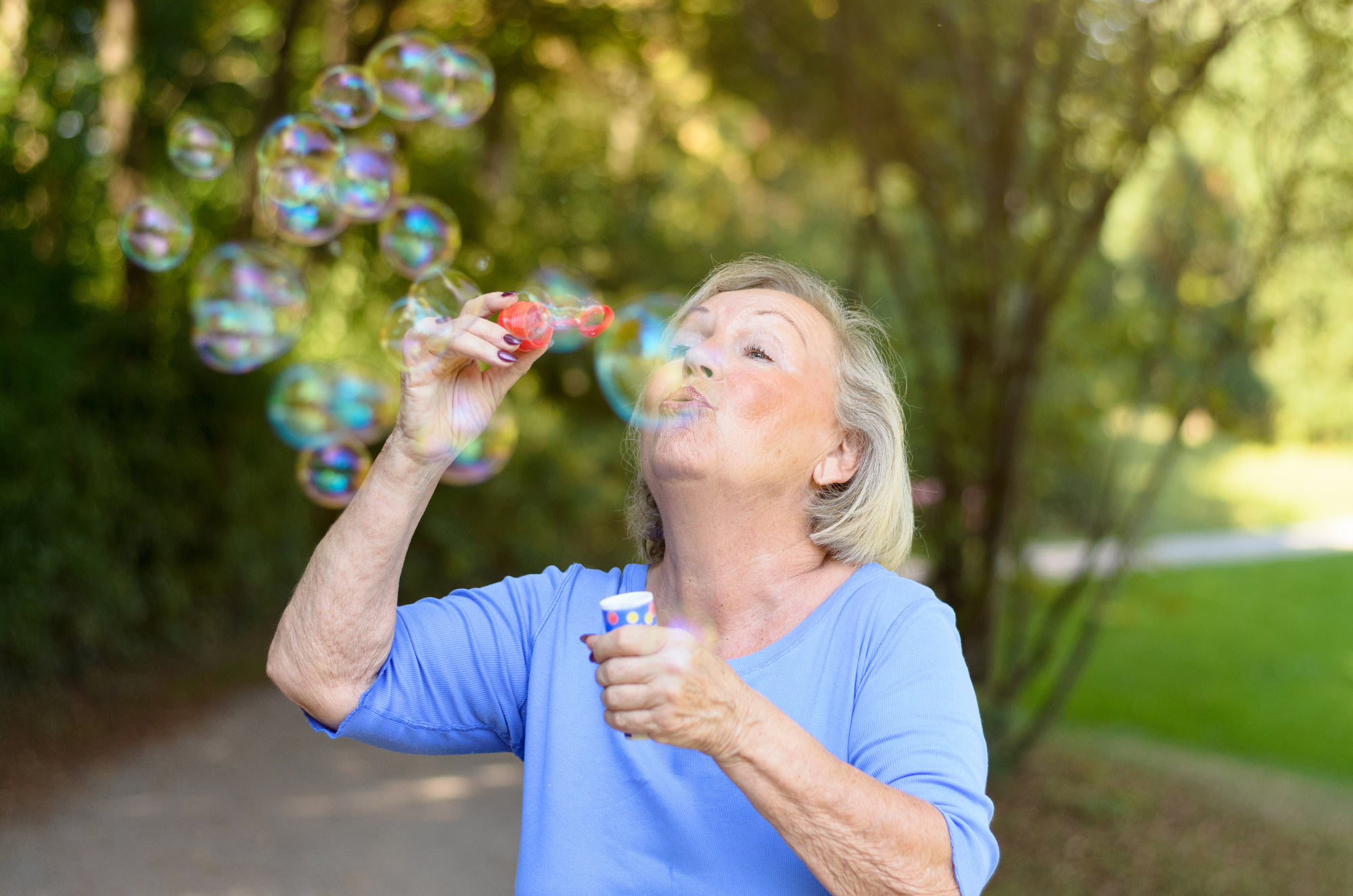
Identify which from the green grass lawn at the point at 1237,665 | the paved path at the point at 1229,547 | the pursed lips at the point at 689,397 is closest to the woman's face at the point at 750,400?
the pursed lips at the point at 689,397

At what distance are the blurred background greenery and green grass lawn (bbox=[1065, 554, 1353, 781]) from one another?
6cm

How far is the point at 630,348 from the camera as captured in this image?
2656 mm

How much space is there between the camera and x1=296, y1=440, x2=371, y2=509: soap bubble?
3.06 meters

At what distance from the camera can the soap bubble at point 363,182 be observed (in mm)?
3600

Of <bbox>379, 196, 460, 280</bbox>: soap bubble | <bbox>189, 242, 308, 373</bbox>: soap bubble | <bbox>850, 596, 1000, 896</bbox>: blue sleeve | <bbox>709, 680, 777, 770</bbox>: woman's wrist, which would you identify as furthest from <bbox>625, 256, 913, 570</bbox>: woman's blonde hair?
<bbox>189, 242, 308, 373</bbox>: soap bubble

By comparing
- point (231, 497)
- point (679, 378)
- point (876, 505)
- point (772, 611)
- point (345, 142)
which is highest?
point (345, 142)

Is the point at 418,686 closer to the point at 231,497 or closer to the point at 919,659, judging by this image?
the point at 919,659

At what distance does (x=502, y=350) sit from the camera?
62.8 inches

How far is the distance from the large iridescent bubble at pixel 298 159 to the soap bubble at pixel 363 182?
2.6 inches

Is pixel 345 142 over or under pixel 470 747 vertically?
over

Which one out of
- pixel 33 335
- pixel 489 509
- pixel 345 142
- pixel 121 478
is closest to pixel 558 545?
pixel 489 509

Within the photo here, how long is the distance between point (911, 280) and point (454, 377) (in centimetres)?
519

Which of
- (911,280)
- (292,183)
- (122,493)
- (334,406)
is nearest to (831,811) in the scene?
(292,183)

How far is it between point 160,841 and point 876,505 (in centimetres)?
402
